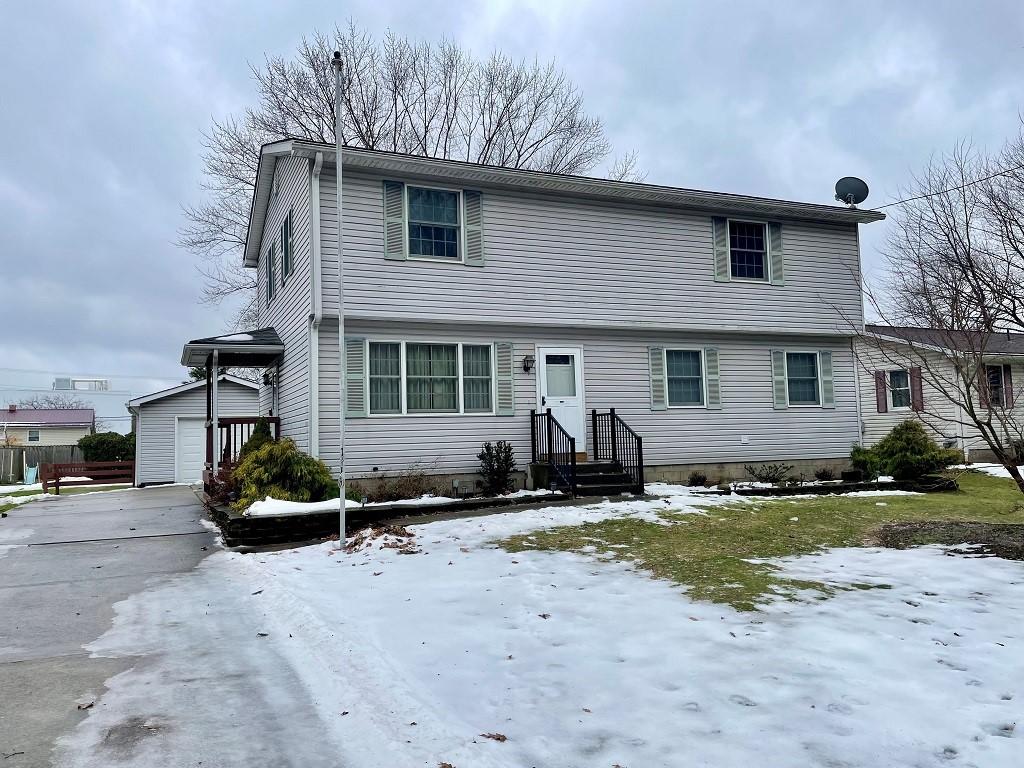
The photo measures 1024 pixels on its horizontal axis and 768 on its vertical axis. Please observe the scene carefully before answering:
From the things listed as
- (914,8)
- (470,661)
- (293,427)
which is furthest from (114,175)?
(470,661)

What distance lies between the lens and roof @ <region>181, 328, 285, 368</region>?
42.5 feet

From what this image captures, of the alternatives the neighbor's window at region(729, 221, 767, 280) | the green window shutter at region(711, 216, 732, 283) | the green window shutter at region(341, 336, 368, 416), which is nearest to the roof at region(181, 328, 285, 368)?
the green window shutter at region(341, 336, 368, 416)

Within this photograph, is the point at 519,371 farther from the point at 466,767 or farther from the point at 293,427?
the point at 466,767

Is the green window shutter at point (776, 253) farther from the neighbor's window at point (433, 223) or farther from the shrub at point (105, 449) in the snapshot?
the shrub at point (105, 449)

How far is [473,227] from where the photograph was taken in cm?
1290

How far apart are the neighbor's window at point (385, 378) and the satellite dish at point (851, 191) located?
10398 millimetres

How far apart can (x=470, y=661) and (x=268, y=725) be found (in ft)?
4.06

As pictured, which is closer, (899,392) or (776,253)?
(776,253)

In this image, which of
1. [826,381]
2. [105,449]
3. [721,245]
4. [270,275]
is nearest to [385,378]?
[270,275]

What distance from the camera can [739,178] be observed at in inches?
1877

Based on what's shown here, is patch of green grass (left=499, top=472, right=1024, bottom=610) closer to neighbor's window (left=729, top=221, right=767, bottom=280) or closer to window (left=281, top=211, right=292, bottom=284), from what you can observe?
neighbor's window (left=729, top=221, right=767, bottom=280)

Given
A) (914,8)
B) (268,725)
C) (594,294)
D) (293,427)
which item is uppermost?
(914,8)

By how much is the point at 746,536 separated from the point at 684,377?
6.32 meters

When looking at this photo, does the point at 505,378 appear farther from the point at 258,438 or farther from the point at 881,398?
the point at 881,398
